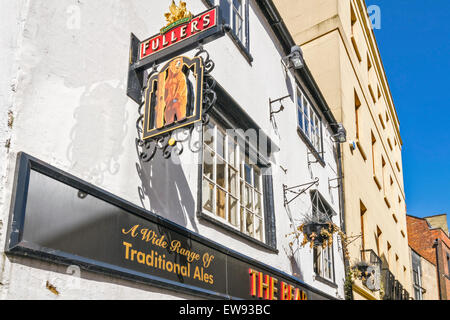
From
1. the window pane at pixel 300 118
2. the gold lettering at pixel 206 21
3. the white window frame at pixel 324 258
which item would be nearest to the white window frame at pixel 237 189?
the gold lettering at pixel 206 21

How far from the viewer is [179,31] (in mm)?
4781

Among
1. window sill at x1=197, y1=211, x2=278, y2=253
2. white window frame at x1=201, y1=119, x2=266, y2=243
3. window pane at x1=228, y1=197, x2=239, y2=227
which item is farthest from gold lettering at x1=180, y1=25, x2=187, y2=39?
window pane at x1=228, y1=197, x2=239, y2=227

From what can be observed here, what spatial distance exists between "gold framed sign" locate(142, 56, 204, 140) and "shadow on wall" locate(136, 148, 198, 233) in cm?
A: 51

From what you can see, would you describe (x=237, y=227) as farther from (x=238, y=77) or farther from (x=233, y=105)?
(x=238, y=77)

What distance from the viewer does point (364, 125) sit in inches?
677

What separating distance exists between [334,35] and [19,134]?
12.6 m

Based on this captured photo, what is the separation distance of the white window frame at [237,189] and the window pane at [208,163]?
1 cm

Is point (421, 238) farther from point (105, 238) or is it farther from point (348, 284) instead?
point (105, 238)

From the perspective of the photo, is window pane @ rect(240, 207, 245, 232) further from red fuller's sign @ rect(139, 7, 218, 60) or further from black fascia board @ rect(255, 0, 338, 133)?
black fascia board @ rect(255, 0, 338, 133)

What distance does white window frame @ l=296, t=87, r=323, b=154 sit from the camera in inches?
427

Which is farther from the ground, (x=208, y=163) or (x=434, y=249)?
(x=434, y=249)

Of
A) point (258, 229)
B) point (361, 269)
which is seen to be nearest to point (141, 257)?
point (258, 229)

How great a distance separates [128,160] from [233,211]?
2.62 metres

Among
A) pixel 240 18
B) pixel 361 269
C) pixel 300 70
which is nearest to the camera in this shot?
pixel 240 18
